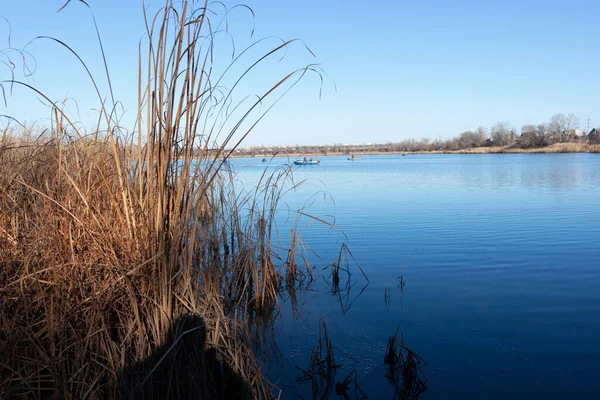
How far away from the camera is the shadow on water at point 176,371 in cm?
221

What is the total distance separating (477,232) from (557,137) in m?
83.9

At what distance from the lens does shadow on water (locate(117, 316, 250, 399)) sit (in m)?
2.21

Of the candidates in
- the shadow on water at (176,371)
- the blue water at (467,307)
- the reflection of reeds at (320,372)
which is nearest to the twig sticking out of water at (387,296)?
the blue water at (467,307)

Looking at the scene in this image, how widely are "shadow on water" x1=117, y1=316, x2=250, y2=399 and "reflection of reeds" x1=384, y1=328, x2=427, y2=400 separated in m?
1.56

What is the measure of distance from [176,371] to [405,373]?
226 cm

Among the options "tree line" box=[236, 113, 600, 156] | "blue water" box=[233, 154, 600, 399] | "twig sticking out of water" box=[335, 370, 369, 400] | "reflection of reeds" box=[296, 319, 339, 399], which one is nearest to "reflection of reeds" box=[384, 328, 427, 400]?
"blue water" box=[233, 154, 600, 399]

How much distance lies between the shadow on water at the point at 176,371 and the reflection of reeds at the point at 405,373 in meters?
1.56

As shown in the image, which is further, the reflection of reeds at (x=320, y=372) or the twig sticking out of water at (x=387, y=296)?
the twig sticking out of water at (x=387, y=296)

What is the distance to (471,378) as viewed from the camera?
385cm

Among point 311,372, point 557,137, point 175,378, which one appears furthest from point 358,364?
point 557,137

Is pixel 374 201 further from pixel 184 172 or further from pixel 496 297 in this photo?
pixel 184 172

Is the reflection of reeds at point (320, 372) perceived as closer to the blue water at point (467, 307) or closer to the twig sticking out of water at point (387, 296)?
the blue water at point (467, 307)

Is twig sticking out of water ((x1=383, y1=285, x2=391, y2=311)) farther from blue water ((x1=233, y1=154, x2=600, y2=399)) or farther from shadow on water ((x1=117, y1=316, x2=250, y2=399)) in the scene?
shadow on water ((x1=117, y1=316, x2=250, y2=399))

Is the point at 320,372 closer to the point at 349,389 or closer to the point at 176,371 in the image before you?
the point at 349,389
